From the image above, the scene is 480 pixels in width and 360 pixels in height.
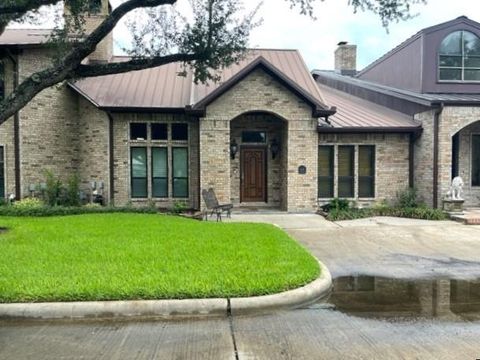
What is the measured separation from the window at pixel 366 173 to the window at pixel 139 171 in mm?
8038

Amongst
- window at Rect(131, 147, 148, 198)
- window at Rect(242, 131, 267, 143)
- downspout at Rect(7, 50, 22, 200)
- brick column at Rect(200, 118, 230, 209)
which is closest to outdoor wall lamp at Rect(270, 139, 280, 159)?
window at Rect(242, 131, 267, 143)

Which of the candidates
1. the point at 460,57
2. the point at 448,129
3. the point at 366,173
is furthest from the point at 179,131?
the point at 460,57

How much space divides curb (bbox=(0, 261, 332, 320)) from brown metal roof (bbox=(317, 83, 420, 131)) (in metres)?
11.2

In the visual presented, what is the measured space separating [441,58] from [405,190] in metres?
5.75

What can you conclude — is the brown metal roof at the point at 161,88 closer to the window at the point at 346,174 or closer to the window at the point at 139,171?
the window at the point at 139,171

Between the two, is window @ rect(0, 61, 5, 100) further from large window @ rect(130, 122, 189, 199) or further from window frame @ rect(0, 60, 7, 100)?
large window @ rect(130, 122, 189, 199)

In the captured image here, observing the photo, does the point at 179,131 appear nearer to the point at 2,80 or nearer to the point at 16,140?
the point at 16,140

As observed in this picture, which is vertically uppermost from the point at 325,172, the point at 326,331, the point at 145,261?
the point at 325,172

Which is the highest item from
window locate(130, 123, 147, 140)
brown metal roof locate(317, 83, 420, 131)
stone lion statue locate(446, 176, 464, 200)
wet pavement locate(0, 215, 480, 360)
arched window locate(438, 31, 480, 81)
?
arched window locate(438, 31, 480, 81)

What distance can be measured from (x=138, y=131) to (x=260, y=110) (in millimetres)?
4598

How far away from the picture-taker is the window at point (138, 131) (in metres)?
16.3

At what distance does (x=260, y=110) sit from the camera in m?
15.4

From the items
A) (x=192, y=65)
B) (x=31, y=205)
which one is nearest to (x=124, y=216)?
(x=31, y=205)

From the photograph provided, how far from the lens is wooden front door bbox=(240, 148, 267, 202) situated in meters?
17.1
